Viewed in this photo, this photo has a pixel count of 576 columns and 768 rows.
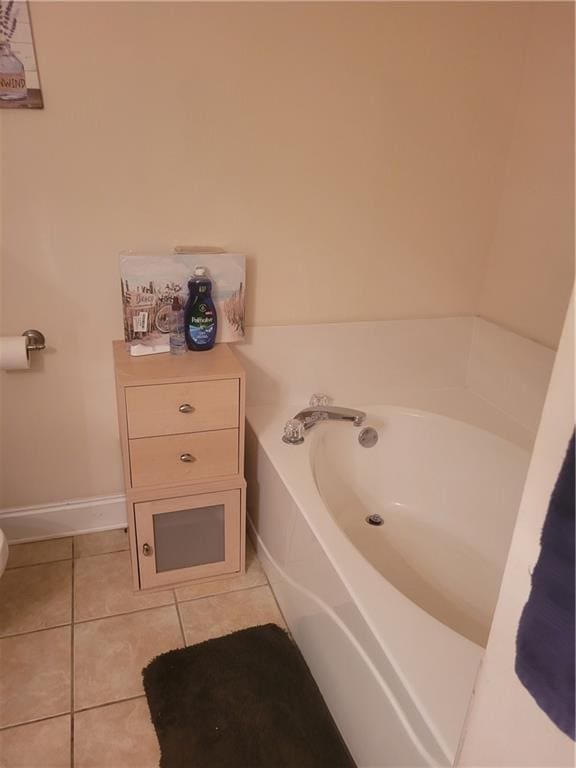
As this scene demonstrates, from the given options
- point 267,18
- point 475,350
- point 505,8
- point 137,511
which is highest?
point 505,8

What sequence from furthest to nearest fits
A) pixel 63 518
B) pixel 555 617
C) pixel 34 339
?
pixel 63 518 → pixel 34 339 → pixel 555 617

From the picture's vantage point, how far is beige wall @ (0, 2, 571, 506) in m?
1.49

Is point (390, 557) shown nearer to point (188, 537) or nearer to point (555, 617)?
point (188, 537)

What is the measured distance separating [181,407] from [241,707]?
777mm

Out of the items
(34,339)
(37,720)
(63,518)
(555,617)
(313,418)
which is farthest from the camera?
(63,518)

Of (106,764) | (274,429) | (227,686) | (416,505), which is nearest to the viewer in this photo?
(106,764)

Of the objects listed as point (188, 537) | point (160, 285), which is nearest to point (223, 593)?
point (188, 537)

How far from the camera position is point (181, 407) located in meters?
1.51

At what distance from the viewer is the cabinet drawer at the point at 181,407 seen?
58.1 inches

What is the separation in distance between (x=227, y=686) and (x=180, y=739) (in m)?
0.17

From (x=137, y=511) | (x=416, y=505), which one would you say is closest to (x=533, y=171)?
(x=416, y=505)

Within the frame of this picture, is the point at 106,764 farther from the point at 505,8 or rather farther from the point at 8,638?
the point at 505,8

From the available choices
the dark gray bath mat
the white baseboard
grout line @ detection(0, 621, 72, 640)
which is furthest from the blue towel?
the white baseboard

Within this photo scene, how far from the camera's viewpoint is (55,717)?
1.32 m
